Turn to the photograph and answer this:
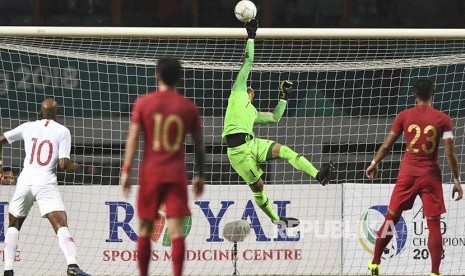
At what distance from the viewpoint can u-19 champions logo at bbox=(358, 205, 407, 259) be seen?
15.5 m

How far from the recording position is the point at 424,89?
1096 centimetres

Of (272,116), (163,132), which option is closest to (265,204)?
(272,116)

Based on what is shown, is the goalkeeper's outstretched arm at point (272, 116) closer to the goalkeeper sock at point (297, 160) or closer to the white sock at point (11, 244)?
the goalkeeper sock at point (297, 160)

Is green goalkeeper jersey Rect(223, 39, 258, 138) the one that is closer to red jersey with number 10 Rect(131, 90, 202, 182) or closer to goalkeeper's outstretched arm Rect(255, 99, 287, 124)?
goalkeeper's outstretched arm Rect(255, 99, 287, 124)

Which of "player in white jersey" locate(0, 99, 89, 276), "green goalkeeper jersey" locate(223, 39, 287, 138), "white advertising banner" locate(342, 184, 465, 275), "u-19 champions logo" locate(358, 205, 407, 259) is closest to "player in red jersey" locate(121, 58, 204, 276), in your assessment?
"player in white jersey" locate(0, 99, 89, 276)

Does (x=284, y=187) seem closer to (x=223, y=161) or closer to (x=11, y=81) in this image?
(x=223, y=161)

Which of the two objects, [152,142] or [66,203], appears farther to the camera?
[66,203]

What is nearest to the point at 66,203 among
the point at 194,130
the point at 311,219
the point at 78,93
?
the point at 78,93

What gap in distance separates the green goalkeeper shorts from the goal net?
132cm

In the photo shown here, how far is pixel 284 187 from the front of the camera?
15609mm

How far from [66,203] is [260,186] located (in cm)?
281

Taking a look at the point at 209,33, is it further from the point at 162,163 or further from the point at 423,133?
the point at 162,163

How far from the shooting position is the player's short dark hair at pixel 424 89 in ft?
35.9

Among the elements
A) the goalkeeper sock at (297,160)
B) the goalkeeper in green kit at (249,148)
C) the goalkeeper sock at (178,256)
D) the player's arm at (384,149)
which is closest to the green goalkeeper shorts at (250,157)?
the goalkeeper in green kit at (249,148)
